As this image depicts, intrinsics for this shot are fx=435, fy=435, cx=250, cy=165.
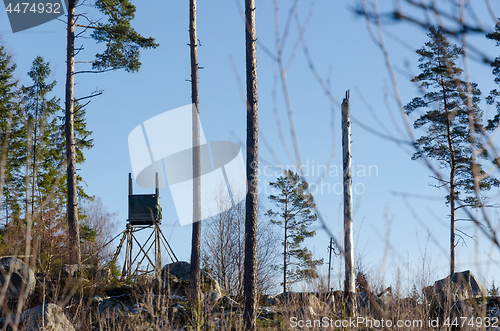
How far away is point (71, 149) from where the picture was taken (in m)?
12.3

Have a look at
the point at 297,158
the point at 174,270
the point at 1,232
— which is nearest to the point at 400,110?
the point at 297,158

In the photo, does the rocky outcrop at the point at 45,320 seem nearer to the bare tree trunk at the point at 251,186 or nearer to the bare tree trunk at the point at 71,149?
the bare tree trunk at the point at 251,186

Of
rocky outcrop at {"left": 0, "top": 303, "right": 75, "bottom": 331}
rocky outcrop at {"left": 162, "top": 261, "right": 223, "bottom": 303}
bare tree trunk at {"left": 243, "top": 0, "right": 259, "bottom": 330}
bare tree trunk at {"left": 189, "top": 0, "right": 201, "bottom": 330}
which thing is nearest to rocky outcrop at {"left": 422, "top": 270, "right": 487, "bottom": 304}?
bare tree trunk at {"left": 243, "top": 0, "right": 259, "bottom": 330}

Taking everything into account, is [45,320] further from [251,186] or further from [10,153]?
[10,153]

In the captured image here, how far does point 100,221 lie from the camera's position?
90.9 ft

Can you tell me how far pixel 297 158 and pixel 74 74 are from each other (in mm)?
12549

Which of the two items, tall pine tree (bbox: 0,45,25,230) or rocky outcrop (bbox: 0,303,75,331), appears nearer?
rocky outcrop (bbox: 0,303,75,331)

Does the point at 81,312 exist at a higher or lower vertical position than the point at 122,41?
lower

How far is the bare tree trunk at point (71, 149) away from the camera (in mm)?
12062

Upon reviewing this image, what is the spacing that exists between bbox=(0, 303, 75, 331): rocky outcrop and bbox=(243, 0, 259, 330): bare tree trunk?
3012 millimetres

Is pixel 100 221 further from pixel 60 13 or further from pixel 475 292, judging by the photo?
pixel 475 292

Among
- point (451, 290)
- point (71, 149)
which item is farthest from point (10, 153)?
point (451, 290)

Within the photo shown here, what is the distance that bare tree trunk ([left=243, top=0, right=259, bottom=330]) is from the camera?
7.47 meters

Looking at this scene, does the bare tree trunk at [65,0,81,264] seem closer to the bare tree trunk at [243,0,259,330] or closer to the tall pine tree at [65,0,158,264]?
the tall pine tree at [65,0,158,264]
